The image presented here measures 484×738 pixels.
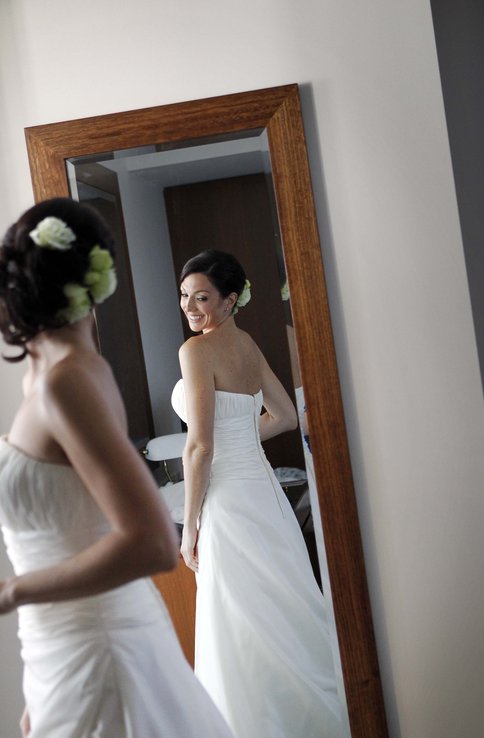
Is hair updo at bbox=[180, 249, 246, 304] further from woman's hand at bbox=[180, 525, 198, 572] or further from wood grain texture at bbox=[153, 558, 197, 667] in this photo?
wood grain texture at bbox=[153, 558, 197, 667]

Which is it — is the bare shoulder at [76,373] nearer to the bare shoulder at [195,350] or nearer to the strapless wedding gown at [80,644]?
the strapless wedding gown at [80,644]

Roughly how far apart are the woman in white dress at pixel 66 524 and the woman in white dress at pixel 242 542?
0.71 metres

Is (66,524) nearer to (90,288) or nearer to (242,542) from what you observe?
(90,288)

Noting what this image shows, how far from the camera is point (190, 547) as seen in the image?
7.11 ft

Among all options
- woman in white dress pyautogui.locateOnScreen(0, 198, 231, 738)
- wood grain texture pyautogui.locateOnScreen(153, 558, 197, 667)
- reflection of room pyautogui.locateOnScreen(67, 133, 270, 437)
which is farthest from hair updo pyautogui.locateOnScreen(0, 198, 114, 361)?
wood grain texture pyautogui.locateOnScreen(153, 558, 197, 667)

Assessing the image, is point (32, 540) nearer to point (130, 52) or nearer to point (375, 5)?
point (130, 52)

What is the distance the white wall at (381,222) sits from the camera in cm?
208

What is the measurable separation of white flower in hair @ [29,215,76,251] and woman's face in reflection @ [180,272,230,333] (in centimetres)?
79

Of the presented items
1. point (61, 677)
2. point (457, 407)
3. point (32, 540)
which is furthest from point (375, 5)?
point (61, 677)

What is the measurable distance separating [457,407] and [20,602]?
4.08 ft

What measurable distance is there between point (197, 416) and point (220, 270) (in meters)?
0.36

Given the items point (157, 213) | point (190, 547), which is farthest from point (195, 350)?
point (190, 547)

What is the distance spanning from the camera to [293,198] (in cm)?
209

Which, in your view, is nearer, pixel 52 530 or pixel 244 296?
pixel 52 530
